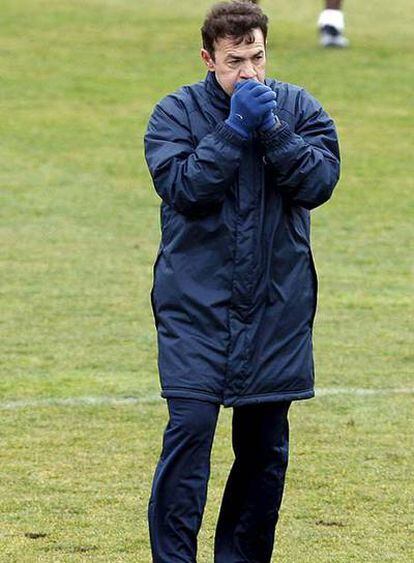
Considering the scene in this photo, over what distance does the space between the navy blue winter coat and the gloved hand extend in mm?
58

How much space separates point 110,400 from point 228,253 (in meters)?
3.41

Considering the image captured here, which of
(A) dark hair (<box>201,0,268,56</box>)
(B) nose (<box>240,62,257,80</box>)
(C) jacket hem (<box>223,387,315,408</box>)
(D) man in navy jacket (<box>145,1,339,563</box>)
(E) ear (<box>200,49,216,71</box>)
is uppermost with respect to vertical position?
(A) dark hair (<box>201,0,268,56</box>)

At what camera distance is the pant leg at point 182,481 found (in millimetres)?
5273

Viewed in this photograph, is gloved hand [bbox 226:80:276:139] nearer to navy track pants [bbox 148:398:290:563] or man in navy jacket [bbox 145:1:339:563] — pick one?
man in navy jacket [bbox 145:1:339:563]

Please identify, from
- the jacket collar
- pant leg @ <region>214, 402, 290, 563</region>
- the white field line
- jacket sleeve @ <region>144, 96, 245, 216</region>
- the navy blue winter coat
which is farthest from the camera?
the white field line

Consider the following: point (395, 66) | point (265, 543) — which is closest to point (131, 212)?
point (395, 66)

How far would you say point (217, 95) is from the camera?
5.34 meters

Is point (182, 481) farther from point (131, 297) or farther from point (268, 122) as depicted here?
point (131, 297)

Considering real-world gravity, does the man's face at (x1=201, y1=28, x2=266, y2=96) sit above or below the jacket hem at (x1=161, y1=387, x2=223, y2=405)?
above

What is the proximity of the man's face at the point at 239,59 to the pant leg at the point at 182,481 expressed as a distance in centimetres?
104

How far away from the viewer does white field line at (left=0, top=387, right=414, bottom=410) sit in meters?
8.44

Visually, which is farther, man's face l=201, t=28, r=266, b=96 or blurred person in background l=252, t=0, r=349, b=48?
blurred person in background l=252, t=0, r=349, b=48

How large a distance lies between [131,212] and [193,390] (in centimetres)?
914

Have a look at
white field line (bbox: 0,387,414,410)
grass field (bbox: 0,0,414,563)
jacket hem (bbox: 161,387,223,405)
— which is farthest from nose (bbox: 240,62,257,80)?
white field line (bbox: 0,387,414,410)
